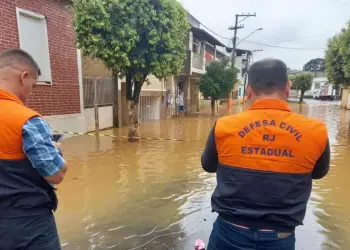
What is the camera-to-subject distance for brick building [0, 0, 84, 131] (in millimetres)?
7734

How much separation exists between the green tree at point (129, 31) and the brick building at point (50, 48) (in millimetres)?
1368

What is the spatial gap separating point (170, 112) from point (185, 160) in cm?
1191

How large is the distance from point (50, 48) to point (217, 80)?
40.1 feet

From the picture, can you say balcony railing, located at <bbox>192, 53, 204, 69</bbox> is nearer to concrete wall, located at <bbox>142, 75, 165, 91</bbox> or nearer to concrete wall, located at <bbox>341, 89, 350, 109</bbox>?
concrete wall, located at <bbox>142, 75, 165, 91</bbox>

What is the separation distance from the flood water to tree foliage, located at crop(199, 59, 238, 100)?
11.3 meters

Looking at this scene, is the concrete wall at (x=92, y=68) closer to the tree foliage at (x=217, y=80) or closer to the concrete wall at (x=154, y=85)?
the concrete wall at (x=154, y=85)

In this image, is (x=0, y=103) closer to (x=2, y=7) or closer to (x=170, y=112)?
(x=2, y=7)

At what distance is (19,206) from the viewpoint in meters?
1.75

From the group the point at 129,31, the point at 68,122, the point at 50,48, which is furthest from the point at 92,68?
the point at 129,31

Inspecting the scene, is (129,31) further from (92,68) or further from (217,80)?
(217,80)

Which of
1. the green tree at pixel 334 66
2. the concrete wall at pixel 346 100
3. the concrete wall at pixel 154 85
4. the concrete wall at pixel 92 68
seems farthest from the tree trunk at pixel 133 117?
the concrete wall at pixel 346 100

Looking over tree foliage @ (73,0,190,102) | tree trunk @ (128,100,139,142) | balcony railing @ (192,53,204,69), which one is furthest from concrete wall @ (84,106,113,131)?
balcony railing @ (192,53,204,69)

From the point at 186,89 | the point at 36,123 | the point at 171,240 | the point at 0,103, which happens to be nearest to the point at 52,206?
the point at 36,123

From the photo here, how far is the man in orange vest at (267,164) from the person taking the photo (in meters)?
1.61
